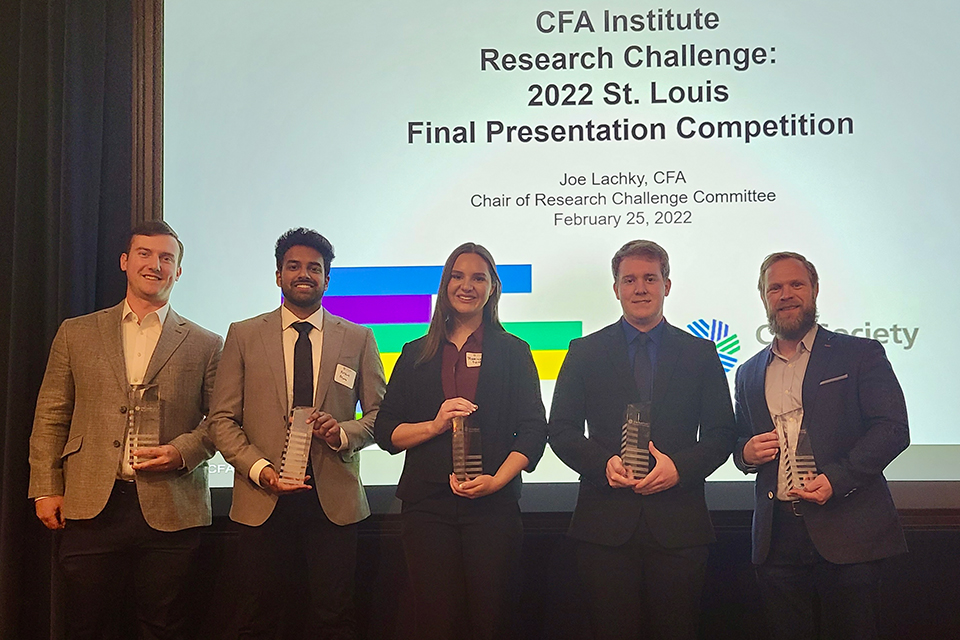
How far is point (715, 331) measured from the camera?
3348mm

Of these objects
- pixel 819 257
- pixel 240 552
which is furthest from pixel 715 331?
pixel 240 552

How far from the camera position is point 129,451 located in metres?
2.84

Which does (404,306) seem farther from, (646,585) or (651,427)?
(646,585)

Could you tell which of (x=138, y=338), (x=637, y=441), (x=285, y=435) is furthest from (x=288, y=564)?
(x=637, y=441)

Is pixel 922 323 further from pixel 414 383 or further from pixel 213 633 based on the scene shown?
pixel 213 633

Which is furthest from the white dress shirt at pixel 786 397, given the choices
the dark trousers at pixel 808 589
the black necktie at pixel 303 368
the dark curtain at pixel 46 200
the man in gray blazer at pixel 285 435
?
the dark curtain at pixel 46 200

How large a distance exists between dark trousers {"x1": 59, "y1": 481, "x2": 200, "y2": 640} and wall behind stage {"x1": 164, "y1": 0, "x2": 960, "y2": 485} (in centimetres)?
61

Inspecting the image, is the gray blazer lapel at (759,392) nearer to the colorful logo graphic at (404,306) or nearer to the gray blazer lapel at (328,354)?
the colorful logo graphic at (404,306)

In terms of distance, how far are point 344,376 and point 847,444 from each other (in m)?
1.74

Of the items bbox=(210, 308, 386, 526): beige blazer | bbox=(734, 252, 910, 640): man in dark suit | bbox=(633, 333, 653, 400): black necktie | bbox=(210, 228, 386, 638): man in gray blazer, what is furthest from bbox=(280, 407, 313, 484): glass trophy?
bbox=(734, 252, 910, 640): man in dark suit

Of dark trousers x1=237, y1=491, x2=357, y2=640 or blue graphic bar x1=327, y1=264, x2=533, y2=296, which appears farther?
blue graphic bar x1=327, y1=264, x2=533, y2=296

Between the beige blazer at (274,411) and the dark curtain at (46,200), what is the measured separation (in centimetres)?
109

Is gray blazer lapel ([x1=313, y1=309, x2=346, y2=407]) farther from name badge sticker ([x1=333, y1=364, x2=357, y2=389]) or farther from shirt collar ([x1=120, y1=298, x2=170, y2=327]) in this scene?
shirt collar ([x1=120, y1=298, x2=170, y2=327])

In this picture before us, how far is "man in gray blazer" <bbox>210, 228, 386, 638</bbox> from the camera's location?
2762 mm
